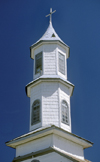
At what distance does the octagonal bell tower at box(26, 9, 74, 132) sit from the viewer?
21078 mm

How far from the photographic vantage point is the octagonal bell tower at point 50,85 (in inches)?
830

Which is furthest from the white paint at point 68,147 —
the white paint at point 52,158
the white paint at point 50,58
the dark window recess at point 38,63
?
the dark window recess at point 38,63

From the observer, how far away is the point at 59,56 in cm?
2430

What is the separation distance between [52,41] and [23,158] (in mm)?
9194

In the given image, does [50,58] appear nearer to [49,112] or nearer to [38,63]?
[38,63]

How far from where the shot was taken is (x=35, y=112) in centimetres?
2191

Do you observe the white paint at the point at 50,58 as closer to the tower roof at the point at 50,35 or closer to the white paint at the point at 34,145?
the tower roof at the point at 50,35

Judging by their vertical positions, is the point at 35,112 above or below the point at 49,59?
below

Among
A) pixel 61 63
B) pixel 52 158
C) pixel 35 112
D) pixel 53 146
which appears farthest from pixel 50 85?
pixel 52 158

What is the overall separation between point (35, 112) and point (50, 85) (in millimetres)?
2127

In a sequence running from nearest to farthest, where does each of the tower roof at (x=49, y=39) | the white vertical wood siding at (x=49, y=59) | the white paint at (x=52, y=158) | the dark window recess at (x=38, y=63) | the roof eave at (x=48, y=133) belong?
the white paint at (x=52, y=158) → the roof eave at (x=48, y=133) → the white vertical wood siding at (x=49, y=59) → the dark window recess at (x=38, y=63) → the tower roof at (x=49, y=39)

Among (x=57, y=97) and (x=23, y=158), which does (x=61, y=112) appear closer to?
(x=57, y=97)

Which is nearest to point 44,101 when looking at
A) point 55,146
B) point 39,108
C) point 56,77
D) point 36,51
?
point 39,108

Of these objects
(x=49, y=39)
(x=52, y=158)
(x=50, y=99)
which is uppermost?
(x=49, y=39)
